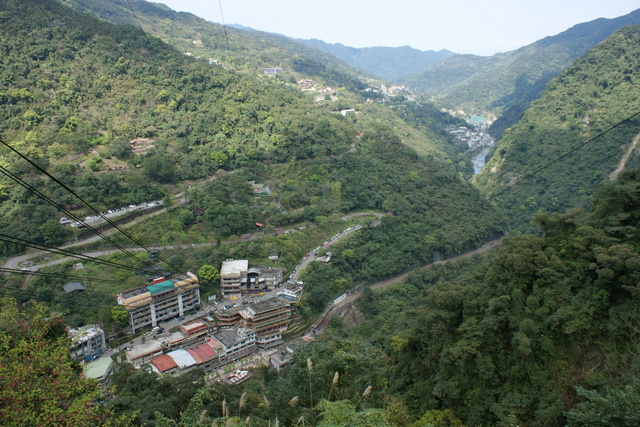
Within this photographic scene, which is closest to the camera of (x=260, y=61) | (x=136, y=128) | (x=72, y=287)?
(x=72, y=287)

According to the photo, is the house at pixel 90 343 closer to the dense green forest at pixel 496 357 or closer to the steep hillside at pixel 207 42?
the dense green forest at pixel 496 357

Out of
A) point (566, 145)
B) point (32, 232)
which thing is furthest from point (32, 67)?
point (566, 145)

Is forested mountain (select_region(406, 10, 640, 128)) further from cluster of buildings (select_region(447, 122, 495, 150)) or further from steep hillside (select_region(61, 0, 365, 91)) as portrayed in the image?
steep hillside (select_region(61, 0, 365, 91))

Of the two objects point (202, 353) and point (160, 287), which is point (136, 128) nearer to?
point (160, 287)

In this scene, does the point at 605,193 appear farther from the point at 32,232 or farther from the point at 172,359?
the point at 32,232

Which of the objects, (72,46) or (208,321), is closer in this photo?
(208,321)

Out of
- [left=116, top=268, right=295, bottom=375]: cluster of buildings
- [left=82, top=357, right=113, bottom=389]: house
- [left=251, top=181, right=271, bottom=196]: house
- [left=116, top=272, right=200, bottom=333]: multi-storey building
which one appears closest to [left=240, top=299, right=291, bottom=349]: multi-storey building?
[left=116, top=268, right=295, bottom=375]: cluster of buildings

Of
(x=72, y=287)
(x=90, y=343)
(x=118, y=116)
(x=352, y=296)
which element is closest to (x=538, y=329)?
(x=352, y=296)
